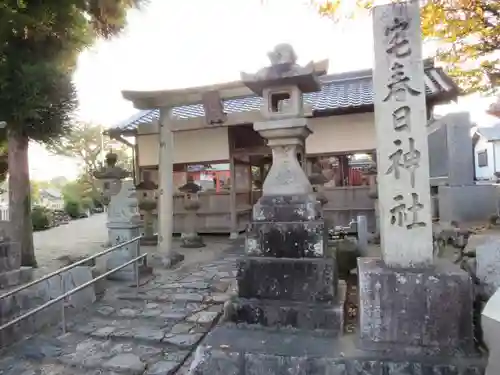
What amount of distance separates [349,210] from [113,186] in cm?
728

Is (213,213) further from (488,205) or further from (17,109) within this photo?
(488,205)

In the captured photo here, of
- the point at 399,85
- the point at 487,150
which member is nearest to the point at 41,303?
the point at 399,85

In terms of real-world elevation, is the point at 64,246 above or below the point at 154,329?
above

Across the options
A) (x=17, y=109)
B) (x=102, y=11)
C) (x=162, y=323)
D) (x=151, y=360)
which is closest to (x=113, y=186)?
(x=17, y=109)

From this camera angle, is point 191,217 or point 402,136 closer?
point 402,136

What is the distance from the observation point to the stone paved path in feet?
12.6

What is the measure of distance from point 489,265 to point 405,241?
2.74 ft

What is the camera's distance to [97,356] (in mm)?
4039

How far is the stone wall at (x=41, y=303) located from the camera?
447 cm

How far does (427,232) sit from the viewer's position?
2988 millimetres

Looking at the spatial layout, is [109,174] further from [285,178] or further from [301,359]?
[301,359]

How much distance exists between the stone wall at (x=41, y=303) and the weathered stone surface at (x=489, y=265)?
5201 millimetres

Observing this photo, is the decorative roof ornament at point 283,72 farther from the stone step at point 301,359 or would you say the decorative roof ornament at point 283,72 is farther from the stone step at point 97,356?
the stone step at point 97,356

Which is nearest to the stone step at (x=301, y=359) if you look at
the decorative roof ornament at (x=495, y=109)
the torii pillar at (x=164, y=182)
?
the decorative roof ornament at (x=495, y=109)
